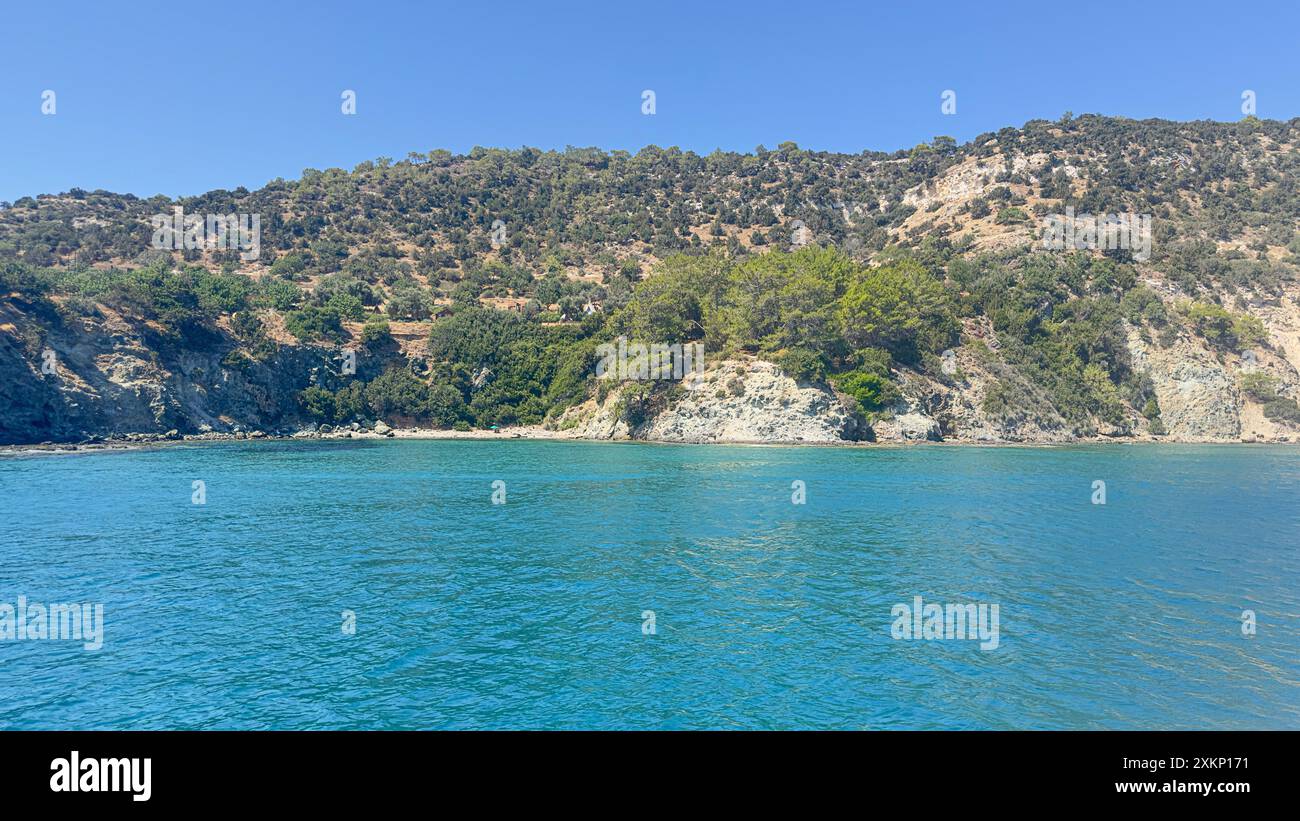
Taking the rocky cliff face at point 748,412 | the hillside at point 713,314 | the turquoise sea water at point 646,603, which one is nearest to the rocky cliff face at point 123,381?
the hillside at point 713,314

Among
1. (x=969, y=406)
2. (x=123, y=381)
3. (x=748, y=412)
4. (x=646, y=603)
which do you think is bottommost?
(x=646, y=603)

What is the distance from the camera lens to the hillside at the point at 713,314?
233 ft

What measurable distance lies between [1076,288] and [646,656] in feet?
317

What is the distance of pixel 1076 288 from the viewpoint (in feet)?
300

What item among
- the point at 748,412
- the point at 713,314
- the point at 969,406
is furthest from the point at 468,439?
the point at 969,406

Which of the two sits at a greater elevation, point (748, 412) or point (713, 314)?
point (713, 314)

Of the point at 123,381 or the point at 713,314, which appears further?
the point at 713,314

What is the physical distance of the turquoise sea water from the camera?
40.9 feet

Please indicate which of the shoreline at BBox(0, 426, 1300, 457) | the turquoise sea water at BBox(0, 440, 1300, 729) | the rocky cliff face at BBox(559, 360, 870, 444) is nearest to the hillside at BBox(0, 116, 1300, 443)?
the rocky cliff face at BBox(559, 360, 870, 444)

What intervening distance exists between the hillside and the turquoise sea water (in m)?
33.6

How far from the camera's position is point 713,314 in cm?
7944

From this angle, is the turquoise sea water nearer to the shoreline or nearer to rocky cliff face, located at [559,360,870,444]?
the shoreline

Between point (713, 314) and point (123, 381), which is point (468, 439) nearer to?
point (713, 314)

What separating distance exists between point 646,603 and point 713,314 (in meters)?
63.0
